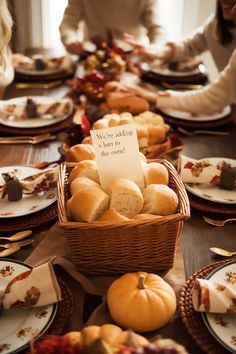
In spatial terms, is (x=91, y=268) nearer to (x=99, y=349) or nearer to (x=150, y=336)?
(x=150, y=336)

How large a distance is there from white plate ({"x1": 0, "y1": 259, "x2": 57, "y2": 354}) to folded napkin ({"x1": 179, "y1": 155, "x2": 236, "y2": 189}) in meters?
0.52

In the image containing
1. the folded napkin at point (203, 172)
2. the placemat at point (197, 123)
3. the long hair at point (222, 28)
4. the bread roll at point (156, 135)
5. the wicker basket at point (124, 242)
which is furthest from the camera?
the long hair at point (222, 28)

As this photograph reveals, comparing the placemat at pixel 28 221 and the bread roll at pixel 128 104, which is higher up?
the bread roll at pixel 128 104

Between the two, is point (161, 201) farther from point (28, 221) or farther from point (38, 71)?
point (38, 71)

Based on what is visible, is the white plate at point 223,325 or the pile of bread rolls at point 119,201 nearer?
the white plate at point 223,325

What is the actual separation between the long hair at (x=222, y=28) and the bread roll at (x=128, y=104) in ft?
2.03

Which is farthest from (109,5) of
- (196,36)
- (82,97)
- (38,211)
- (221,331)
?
(221,331)

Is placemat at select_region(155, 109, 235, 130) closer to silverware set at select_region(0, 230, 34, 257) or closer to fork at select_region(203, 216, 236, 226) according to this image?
fork at select_region(203, 216, 236, 226)

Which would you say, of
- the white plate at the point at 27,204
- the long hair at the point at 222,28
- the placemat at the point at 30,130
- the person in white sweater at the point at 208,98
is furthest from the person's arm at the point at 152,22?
the white plate at the point at 27,204

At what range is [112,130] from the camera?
0.88 meters

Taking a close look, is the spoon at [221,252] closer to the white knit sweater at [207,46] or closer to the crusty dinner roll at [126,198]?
the crusty dinner roll at [126,198]

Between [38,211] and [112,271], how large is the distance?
0.28m

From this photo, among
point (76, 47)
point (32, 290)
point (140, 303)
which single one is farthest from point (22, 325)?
point (76, 47)

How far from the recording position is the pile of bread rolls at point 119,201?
31.4 inches
